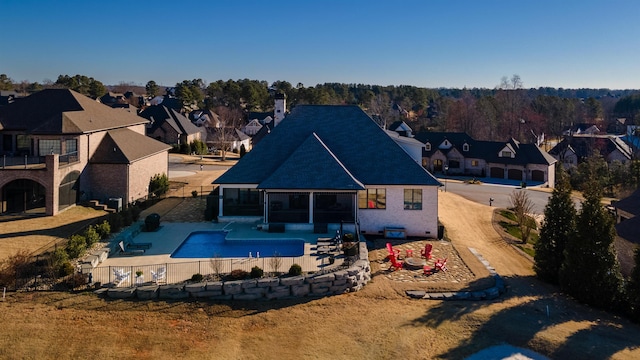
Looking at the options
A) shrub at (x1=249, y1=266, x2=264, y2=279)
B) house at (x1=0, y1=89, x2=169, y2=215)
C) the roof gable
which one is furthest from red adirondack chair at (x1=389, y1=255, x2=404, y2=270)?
house at (x1=0, y1=89, x2=169, y2=215)

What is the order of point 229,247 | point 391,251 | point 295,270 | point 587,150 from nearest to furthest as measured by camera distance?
point 295,270, point 391,251, point 229,247, point 587,150

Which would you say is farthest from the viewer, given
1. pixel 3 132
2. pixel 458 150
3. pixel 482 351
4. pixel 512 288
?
pixel 458 150

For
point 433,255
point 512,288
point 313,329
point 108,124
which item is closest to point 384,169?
point 433,255

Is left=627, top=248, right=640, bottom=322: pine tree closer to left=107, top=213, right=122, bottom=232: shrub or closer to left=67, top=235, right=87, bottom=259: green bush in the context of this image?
left=67, top=235, right=87, bottom=259: green bush

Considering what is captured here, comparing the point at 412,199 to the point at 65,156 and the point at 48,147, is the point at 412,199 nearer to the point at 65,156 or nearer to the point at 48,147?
the point at 65,156

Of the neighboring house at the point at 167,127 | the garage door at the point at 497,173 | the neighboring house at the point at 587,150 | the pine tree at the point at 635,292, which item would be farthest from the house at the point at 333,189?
the neighboring house at the point at 587,150

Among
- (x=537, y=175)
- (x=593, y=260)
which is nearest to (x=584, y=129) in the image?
(x=537, y=175)

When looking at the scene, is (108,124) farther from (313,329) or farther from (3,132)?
(313,329)
